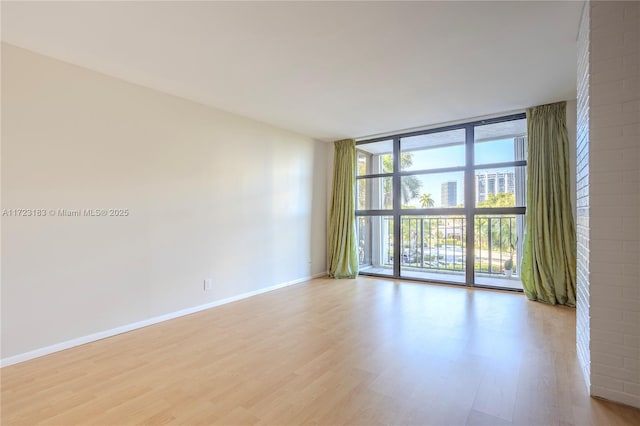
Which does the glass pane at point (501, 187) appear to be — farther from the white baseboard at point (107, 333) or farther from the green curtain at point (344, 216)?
the white baseboard at point (107, 333)

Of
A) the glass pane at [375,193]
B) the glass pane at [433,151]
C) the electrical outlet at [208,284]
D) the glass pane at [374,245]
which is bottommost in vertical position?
the electrical outlet at [208,284]

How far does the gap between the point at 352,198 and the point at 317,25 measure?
12.1 feet

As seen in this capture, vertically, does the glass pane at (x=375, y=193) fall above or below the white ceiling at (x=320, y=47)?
below

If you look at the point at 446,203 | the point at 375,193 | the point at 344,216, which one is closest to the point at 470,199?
the point at 446,203

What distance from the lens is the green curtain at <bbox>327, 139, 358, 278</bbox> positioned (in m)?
5.75

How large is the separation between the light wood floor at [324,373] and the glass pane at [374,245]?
2.39 m

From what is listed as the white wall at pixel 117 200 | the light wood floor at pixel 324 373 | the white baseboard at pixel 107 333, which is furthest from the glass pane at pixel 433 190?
the white baseboard at pixel 107 333

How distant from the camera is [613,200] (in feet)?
6.34

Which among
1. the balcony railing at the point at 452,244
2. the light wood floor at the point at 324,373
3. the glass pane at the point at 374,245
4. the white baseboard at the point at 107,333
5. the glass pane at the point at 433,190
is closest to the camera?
the light wood floor at the point at 324,373

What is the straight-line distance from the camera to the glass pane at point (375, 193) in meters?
5.75

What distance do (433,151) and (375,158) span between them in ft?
3.66

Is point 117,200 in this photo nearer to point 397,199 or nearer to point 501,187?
point 397,199

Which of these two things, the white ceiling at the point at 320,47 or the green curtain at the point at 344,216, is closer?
the white ceiling at the point at 320,47

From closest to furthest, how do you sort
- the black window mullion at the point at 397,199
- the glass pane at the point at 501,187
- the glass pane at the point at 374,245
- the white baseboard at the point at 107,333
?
the white baseboard at the point at 107,333 < the glass pane at the point at 501,187 < the black window mullion at the point at 397,199 < the glass pane at the point at 374,245
